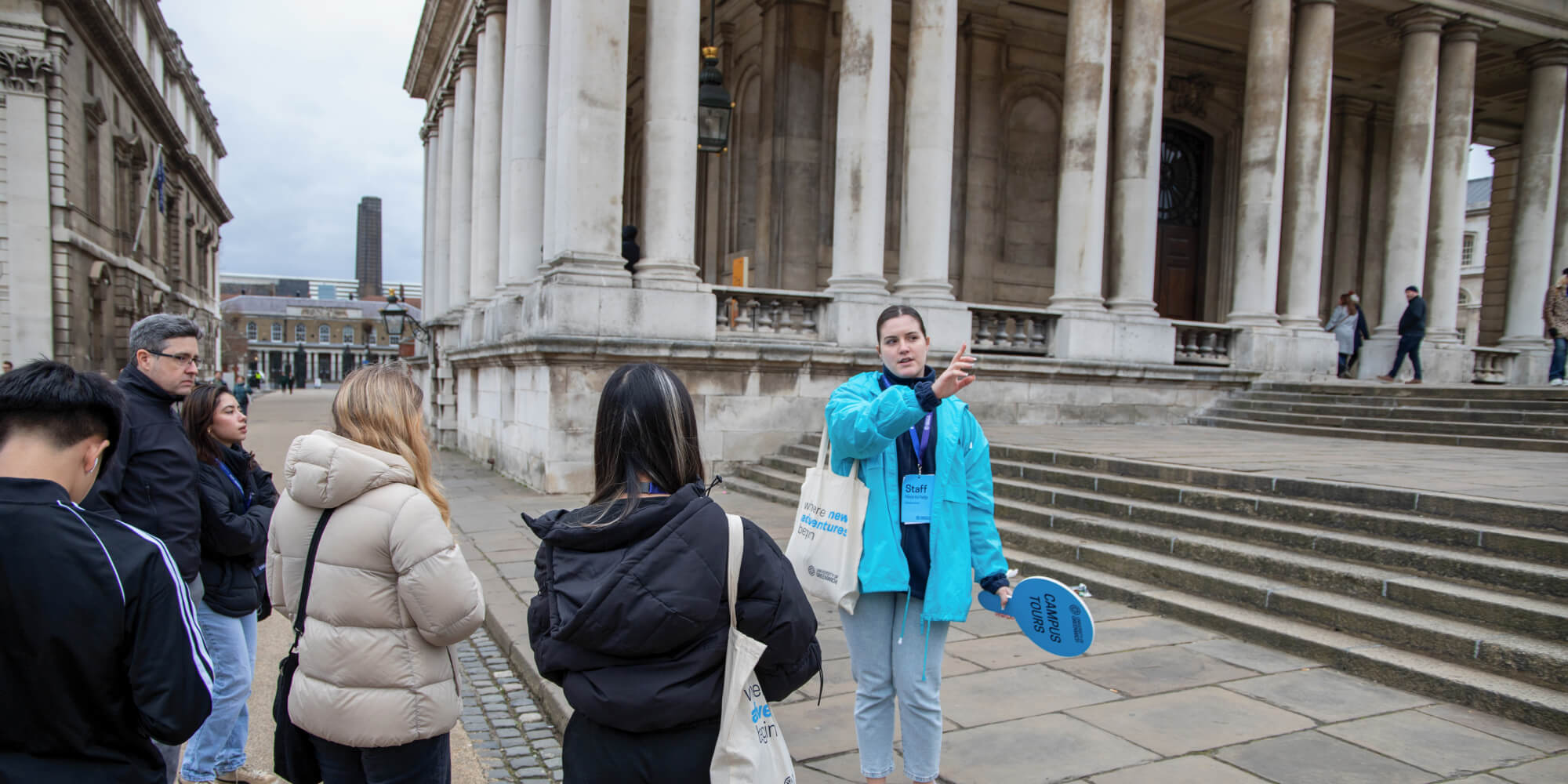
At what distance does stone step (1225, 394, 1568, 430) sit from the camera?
1083 centimetres

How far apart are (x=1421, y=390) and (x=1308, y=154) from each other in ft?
15.5

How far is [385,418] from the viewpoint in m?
2.47

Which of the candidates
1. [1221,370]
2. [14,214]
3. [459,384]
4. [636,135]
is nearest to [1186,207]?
[1221,370]

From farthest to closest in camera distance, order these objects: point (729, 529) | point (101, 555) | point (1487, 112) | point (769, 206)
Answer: point (1487, 112) → point (769, 206) → point (729, 529) → point (101, 555)

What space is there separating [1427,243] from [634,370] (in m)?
20.7

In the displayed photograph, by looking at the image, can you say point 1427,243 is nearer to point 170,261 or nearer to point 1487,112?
point 1487,112

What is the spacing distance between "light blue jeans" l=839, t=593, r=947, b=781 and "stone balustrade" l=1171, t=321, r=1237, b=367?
12.7m

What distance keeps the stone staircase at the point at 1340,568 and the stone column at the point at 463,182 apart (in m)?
15.7

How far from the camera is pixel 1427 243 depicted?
707 inches

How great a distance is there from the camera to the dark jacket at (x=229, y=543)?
322cm

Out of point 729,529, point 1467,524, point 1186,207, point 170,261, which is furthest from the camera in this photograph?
point 170,261

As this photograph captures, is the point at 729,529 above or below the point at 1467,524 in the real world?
above

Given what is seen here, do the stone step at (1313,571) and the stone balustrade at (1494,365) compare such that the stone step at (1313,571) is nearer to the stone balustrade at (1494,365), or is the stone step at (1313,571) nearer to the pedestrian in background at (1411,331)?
the pedestrian in background at (1411,331)

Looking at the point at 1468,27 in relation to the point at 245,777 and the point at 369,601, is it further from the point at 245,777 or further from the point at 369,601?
the point at 245,777
